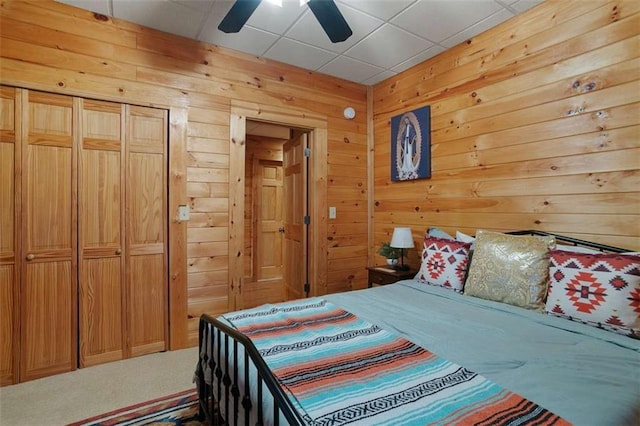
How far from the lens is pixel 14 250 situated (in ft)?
7.32

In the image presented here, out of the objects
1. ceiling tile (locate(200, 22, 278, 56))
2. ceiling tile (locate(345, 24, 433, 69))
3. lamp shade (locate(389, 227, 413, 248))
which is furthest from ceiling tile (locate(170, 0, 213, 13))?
lamp shade (locate(389, 227, 413, 248))

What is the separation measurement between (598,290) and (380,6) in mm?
2333

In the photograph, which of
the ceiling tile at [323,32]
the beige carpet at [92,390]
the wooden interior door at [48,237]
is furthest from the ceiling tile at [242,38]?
the beige carpet at [92,390]

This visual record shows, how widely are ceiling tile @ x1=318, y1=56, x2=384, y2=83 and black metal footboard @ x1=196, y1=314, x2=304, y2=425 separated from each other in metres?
2.85

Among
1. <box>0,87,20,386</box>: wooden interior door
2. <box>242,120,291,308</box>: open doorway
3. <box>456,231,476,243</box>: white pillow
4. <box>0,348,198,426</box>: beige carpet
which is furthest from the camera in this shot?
<box>242,120,291,308</box>: open doorway

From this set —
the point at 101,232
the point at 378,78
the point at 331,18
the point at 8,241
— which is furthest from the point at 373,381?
the point at 378,78

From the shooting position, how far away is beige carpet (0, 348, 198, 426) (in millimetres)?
1906

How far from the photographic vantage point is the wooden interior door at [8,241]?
7.22 ft

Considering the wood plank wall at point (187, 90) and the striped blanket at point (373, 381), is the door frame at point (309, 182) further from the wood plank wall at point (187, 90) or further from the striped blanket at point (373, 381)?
the striped blanket at point (373, 381)

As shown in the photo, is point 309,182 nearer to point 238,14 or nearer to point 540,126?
point 238,14

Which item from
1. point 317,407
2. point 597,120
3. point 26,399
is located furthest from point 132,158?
point 597,120

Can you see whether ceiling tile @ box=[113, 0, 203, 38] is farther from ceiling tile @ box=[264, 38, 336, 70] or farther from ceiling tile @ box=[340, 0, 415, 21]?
ceiling tile @ box=[340, 0, 415, 21]

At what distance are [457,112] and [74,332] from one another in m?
3.73

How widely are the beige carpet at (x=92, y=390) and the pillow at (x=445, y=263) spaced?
1.98 meters
